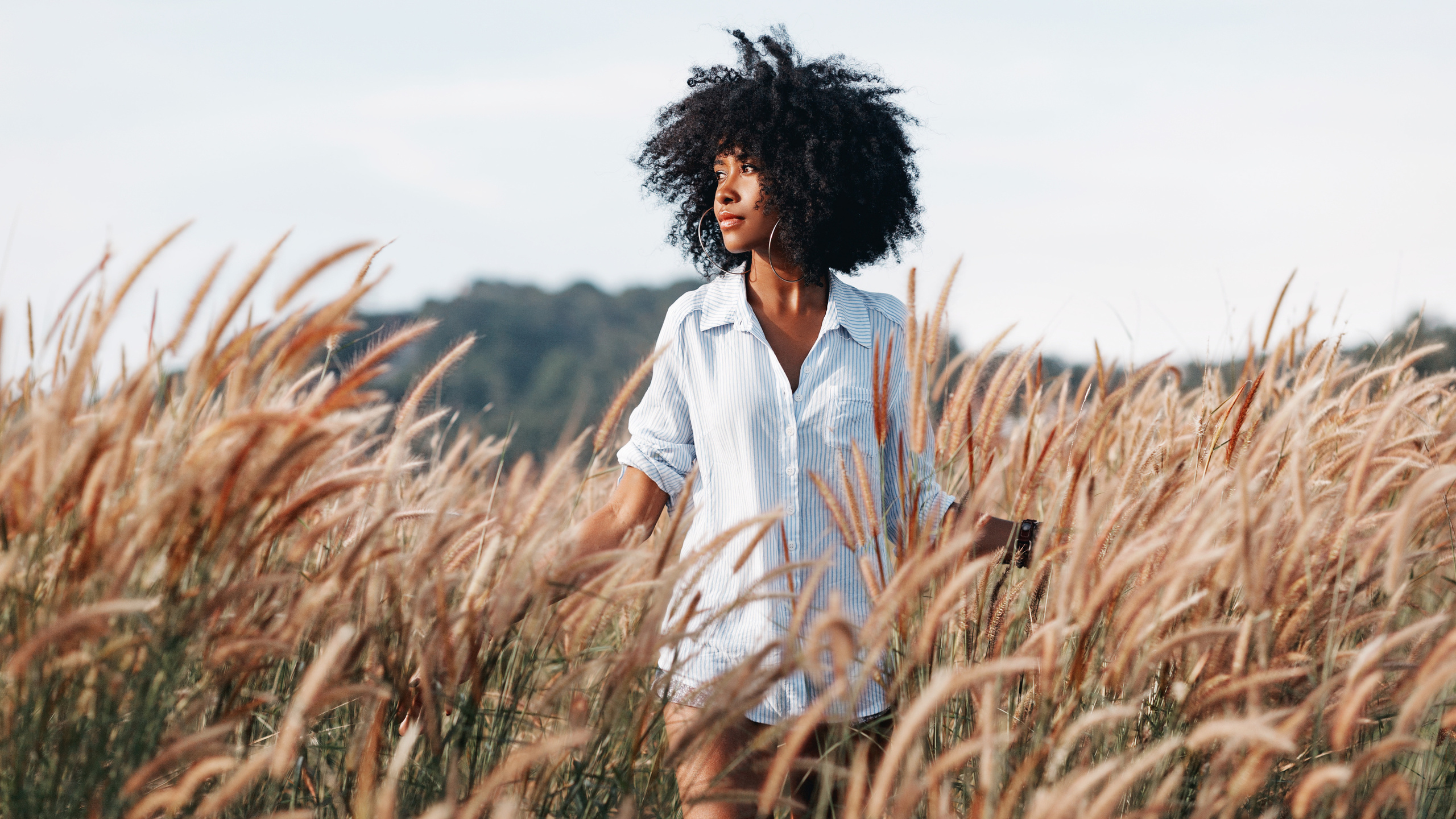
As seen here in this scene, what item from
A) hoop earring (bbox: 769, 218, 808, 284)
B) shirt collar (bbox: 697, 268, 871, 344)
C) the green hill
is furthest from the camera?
the green hill

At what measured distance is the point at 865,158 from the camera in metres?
2.21

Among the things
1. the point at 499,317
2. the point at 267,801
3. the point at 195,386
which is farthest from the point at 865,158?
the point at 499,317

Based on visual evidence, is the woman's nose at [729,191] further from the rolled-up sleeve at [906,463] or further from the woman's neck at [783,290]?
the rolled-up sleeve at [906,463]

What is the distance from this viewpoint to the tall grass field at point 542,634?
3.47 feet

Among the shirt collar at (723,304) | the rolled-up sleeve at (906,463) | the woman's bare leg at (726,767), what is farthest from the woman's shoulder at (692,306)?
the woman's bare leg at (726,767)

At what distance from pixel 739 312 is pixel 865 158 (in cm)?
56

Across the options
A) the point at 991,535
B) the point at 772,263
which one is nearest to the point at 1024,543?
the point at 991,535

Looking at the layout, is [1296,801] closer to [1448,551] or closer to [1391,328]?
[1448,551]

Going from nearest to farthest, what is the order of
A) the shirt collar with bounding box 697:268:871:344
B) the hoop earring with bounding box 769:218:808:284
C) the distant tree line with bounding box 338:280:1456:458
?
1. the shirt collar with bounding box 697:268:871:344
2. the hoop earring with bounding box 769:218:808:284
3. the distant tree line with bounding box 338:280:1456:458

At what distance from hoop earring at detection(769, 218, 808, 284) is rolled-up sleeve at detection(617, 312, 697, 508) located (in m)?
0.22

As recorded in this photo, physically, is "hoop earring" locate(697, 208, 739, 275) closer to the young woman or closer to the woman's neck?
the young woman

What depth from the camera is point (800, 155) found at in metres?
2.10

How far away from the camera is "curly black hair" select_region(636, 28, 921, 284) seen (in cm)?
205

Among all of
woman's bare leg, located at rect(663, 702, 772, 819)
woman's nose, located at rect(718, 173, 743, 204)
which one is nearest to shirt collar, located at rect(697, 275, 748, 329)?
woman's nose, located at rect(718, 173, 743, 204)
